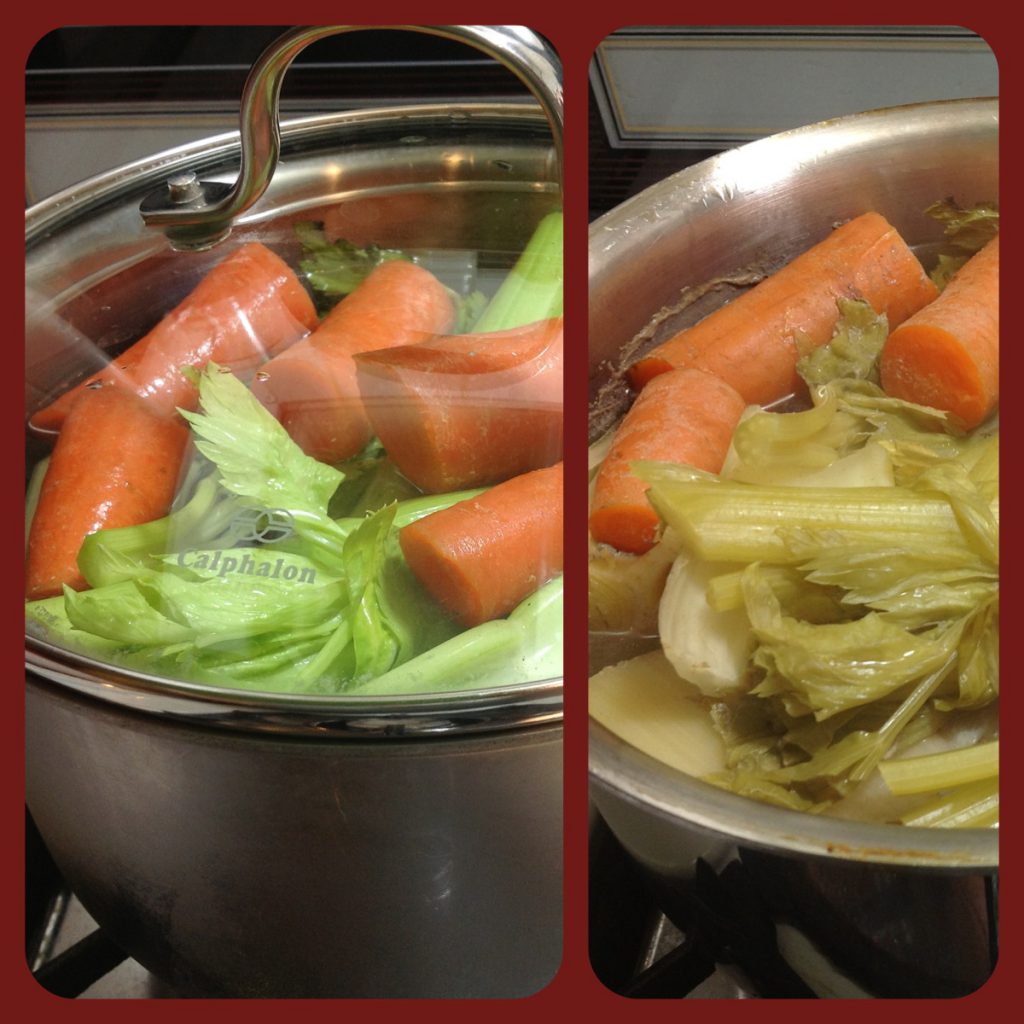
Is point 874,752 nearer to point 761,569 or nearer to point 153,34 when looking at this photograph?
point 761,569

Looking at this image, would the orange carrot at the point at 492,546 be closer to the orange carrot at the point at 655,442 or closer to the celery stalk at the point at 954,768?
the orange carrot at the point at 655,442

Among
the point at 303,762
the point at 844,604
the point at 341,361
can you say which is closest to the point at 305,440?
the point at 341,361

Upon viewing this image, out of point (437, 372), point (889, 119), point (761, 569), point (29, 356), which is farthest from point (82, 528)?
point (889, 119)

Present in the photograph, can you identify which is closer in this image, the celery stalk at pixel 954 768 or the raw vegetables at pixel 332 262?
the celery stalk at pixel 954 768

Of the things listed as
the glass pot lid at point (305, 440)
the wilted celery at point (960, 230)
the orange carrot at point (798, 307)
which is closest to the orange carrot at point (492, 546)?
the glass pot lid at point (305, 440)

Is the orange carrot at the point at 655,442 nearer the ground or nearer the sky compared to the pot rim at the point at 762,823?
nearer the sky

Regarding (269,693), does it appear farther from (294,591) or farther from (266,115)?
(266,115)

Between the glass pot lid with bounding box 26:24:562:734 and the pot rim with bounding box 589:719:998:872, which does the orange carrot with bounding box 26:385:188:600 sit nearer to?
the glass pot lid with bounding box 26:24:562:734
